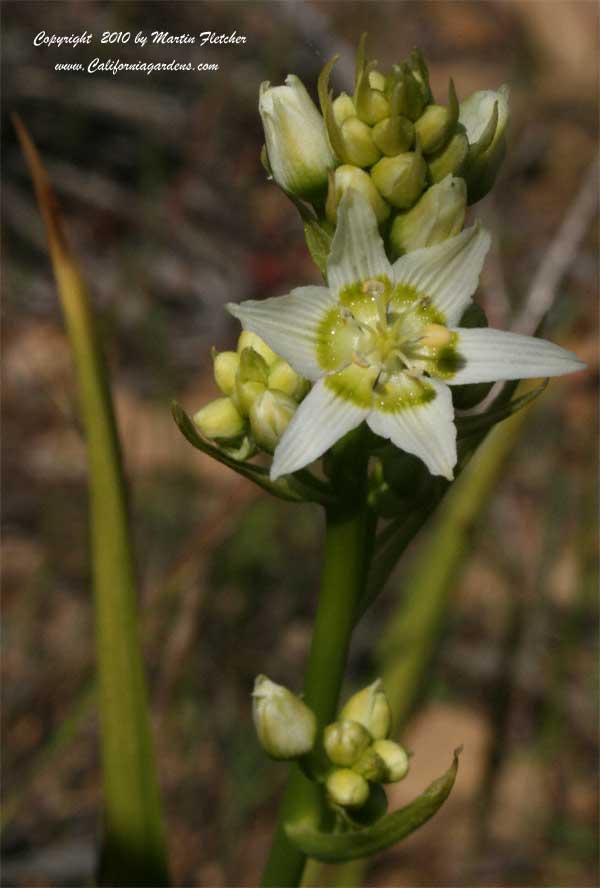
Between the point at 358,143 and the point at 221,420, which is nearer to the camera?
the point at 358,143

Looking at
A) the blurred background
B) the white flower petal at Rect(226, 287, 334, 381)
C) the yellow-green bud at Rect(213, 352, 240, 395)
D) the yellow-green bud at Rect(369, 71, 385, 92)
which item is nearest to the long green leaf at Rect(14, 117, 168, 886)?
the yellow-green bud at Rect(213, 352, 240, 395)

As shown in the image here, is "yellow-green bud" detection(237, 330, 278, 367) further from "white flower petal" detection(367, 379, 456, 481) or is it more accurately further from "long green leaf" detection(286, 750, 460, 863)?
"long green leaf" detection(286, 750, 460, 863)

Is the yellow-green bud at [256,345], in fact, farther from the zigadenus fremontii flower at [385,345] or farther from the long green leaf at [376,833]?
the long green leaf at [376,833]

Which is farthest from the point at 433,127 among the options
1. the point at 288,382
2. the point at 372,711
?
the point at 372,711

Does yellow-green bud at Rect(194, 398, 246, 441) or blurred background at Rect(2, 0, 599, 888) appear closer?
yellow-green bud at Rect(194, 398, 246, 441)

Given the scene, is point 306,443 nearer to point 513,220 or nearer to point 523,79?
point 513,220

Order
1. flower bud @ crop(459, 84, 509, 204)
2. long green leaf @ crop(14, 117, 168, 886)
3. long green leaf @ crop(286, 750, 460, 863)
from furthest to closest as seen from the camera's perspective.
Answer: long green leaf @ crop(14, 117, 168, 886) < flower bud @ crop(459, 84, 509, 204) < long green leaf @ crop(286, 750, 460, 863)

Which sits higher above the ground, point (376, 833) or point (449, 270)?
point (449, 270)

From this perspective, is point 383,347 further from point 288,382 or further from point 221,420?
point 221,420
